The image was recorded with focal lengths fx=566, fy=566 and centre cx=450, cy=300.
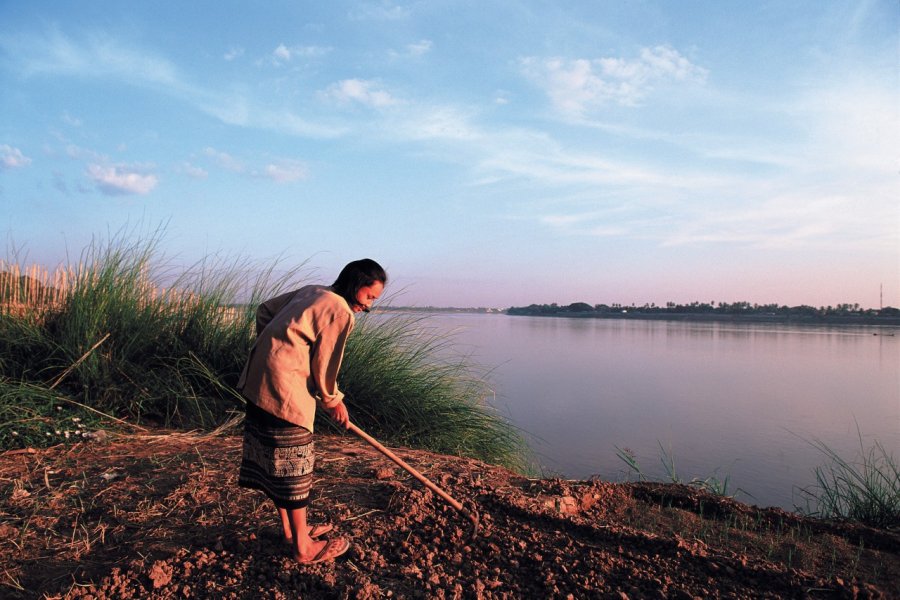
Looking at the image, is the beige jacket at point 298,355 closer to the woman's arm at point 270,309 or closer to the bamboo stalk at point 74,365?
the woman's arm at point 270,309

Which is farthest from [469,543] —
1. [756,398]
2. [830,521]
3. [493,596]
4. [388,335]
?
[756,398]

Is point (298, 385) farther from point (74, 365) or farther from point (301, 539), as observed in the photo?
point (74, 365)

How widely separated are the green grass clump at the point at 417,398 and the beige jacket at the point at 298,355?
3.01 metres

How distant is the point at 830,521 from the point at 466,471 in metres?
2.52

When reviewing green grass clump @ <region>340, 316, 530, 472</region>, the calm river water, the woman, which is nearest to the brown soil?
the woman

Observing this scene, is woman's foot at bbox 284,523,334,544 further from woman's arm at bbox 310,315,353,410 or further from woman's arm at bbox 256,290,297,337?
woman's arm at bbox 256,290,297,337

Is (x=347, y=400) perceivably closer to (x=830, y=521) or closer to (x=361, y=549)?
(x=361, y=549)

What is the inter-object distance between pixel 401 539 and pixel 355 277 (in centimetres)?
137

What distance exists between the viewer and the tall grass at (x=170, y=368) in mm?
5121

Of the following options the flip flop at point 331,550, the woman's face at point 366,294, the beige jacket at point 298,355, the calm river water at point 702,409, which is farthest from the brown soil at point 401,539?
the calm river water at point 702,409

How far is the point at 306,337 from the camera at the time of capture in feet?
8.24

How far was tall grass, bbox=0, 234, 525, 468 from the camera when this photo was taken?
5121 millimetres

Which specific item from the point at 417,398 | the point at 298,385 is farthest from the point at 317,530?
the point at 417,398

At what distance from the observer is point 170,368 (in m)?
5.43
